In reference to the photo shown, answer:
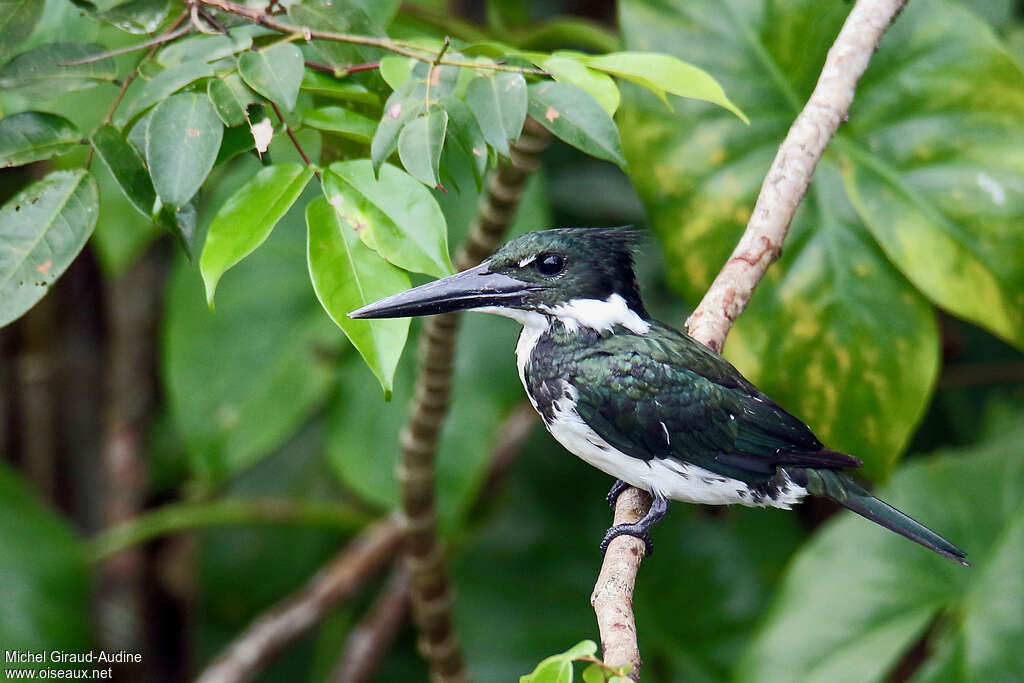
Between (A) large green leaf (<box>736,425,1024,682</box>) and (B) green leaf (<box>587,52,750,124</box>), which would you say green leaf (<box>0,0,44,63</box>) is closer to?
(B) green leaf (<box>587,52,750,124</box>)

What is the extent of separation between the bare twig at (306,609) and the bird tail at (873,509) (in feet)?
4.11

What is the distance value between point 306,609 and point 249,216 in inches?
61.5

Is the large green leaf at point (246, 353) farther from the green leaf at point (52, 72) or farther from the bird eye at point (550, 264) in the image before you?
the green leaf at point (52, 72)

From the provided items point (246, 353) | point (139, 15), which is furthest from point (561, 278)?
point (246, 353)

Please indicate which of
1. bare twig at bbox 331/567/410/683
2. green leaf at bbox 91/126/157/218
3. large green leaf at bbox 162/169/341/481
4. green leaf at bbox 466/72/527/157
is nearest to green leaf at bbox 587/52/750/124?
green leaf at bbox 466/72/527/157

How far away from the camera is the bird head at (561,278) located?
1.51 m

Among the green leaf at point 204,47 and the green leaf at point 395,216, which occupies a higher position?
the green leaf at point 204,47

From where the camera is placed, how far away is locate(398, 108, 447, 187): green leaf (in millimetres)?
1132

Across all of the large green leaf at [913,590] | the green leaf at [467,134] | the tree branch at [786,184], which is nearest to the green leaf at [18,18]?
the green leaf at [467,134]

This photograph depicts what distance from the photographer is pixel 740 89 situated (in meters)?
1.99

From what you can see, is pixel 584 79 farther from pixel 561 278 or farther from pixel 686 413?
pixel 686 413

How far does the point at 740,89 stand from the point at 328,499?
1.81 meters

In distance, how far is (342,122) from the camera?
53.1 inches

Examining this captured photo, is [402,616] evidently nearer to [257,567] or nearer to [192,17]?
[257,567]
